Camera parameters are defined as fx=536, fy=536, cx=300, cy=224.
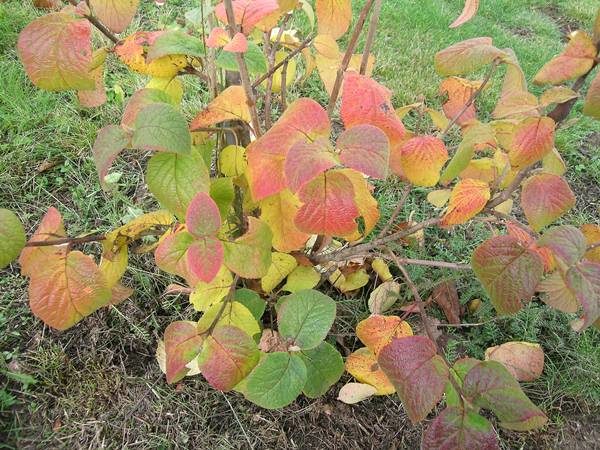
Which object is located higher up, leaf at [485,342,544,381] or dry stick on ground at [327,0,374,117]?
dry stick on ground at [327,0,374,117]

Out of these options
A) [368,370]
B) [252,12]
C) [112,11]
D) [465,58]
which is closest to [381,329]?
[368,370]

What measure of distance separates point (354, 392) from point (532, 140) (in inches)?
31.1

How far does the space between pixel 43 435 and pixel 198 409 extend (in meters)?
0.38

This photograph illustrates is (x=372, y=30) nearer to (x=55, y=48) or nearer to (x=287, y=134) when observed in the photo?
(x=287, y=134)

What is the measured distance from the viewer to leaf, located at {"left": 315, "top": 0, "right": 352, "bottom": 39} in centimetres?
95

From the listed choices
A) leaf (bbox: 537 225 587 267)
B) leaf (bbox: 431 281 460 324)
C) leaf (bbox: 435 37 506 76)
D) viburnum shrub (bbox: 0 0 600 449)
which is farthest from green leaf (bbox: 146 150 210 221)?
leaf (bbox: 431 281 460 324)

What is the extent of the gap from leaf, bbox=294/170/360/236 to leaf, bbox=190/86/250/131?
262 millimetres

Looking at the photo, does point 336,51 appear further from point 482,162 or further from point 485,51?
point 482,162

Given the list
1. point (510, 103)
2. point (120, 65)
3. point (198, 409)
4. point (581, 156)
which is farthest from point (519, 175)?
point (120, 65)

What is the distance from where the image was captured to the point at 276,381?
3.16 ft

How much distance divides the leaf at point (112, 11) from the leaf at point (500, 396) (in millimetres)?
806

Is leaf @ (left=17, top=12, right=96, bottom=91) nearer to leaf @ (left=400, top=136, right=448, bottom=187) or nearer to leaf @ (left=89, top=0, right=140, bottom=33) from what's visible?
leaf @ (left=89, top=0, right=140, bottom=33)

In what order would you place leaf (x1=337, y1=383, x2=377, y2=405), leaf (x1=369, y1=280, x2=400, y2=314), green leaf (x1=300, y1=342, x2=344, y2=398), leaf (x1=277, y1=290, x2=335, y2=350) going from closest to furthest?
leaf (x1=277, y1=290, x2=335, y2=350)
green leaf (x1=300, y1=342, x2=344, y2=398)
leaf (x1=337, y1=383, x2=377, y2=405)
leaf (x1=369, y1=280, x2=400, y2=314)

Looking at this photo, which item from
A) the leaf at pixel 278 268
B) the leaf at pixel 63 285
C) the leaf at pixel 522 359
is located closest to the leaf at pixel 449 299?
the leaf at pixel 522 359
